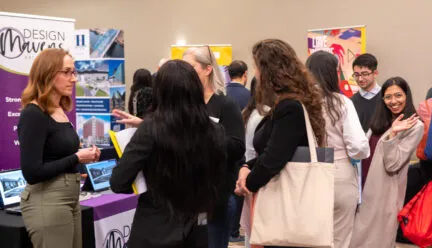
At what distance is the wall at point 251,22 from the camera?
20.3 ft

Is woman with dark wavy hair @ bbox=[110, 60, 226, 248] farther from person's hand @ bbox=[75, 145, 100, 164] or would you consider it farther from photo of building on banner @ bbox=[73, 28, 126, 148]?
photo of building on banner @ bbox=[73, 28, 126, 148]

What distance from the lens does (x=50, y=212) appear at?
7.13ft

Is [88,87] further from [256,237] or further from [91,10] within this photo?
[256,237]

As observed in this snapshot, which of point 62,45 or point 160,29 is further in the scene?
point 160,29

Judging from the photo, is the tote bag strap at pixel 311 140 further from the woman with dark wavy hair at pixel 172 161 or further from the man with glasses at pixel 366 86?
the man with glasses at pixel 366 86

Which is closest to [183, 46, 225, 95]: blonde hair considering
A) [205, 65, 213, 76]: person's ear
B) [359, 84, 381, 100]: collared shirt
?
[205, 65, 213, 76]: person's ear

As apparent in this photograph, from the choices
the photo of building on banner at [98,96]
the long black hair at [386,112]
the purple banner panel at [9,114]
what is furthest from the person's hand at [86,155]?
the photo of building on banner at [98,96]

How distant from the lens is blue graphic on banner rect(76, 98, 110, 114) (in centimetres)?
649

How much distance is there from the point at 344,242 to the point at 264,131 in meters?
0.82

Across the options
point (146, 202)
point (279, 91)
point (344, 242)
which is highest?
point (279, 91)

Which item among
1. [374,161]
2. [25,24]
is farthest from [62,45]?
[374,161]

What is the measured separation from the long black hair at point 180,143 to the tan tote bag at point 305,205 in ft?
1.07

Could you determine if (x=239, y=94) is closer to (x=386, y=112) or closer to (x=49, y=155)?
(x=386, y=112)

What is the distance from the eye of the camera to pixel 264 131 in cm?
200
